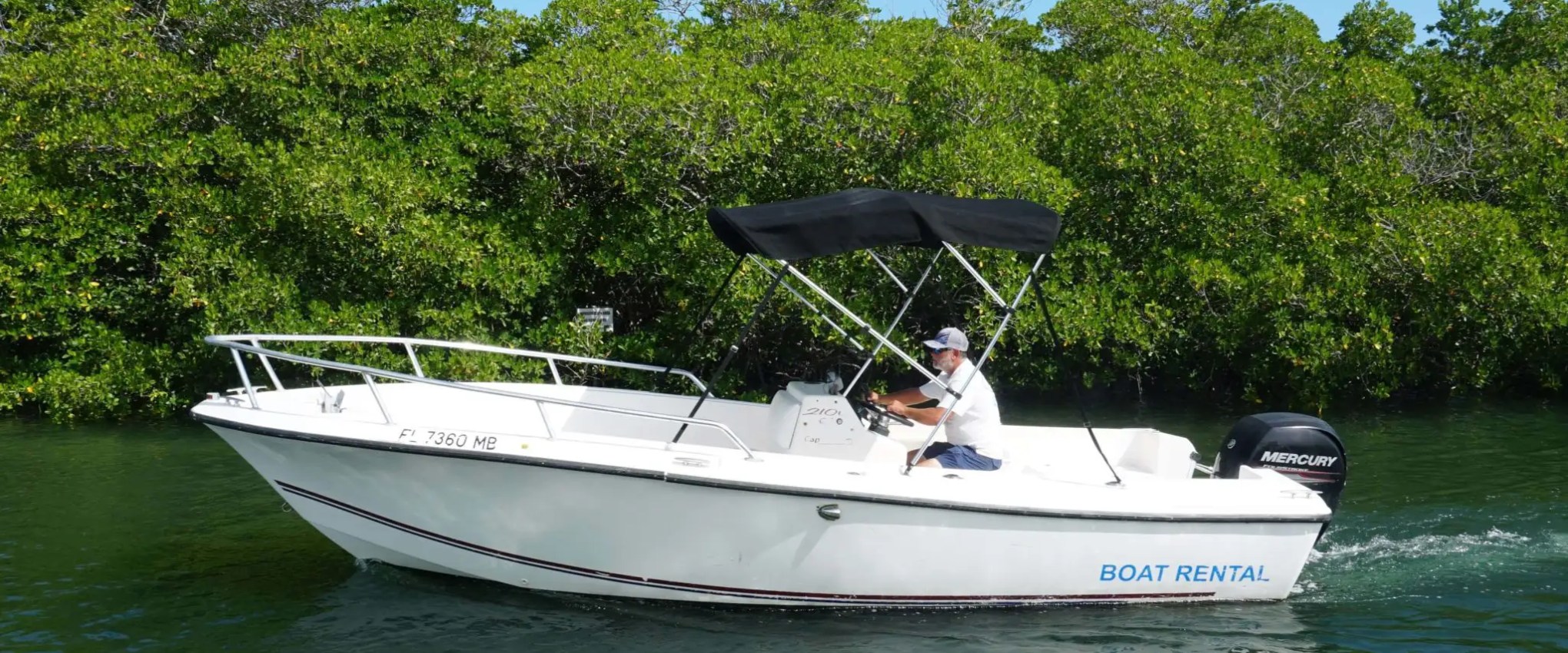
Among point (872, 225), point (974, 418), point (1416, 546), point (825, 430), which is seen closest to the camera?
point (872, 225)

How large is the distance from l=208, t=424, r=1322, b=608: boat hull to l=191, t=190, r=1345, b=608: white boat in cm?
1

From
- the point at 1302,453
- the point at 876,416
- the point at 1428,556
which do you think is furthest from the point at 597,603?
the point at 1428,556

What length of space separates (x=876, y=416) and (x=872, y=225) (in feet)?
4.80

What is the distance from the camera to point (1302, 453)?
7.27 meters

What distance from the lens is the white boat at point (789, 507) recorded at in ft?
20.9

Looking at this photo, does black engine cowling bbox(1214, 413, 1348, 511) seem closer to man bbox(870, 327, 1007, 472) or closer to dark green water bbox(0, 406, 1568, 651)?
dark green water bbox(0, 406, 1568, 651)

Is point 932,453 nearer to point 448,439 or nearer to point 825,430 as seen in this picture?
point 825,430

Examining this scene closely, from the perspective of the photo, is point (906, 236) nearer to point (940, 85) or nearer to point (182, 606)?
point (182, 606)

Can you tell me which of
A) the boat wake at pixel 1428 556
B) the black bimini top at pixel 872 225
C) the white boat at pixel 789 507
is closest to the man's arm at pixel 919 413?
the white boat at pixel 789 507

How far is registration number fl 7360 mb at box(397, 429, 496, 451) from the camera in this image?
6387 mm

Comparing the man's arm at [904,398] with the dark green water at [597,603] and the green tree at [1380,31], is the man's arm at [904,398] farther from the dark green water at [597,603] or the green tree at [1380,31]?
the green tree at [1380,31]

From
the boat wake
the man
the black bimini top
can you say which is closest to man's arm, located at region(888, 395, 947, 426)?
the man

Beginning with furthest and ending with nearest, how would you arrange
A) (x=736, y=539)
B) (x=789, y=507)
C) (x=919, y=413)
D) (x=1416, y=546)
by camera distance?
(x=1416, y=546), (x=919, y=413), (x=736, y=539), (x=789, y=507)

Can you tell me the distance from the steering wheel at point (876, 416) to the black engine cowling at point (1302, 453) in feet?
6.87
